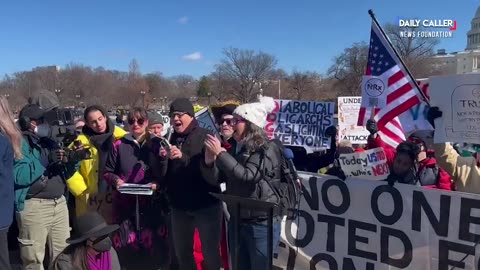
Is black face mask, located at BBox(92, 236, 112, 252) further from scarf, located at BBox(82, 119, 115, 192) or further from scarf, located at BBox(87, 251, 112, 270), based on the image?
scarf, located at BBox(82, 119, 115, 192)

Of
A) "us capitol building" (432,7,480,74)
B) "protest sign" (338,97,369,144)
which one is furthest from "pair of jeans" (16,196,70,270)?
"us capitol building" (432,7,480,74)

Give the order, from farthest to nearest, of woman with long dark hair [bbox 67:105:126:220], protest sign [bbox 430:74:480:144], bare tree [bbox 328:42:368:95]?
bare tree [bbox 328:42:368:95] → woman with long dark hair [bbox 67:105:126:220] → protest sign [bbox 430:74:480:144]

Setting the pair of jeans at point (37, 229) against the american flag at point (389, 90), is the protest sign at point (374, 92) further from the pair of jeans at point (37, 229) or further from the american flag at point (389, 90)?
the pair of jeans at point (37, 229)

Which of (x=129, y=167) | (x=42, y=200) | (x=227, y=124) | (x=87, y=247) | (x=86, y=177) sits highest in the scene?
(x=227, y=124)

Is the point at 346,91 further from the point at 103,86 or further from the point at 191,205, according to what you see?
the point at 191,205

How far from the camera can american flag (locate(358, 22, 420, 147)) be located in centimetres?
470

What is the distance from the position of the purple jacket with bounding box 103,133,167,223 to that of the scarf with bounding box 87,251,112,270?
1073 mm

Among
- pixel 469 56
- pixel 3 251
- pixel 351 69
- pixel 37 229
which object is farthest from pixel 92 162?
pixel 469 56

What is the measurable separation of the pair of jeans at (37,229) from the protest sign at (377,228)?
1.88m

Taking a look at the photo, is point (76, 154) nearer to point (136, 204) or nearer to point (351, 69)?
point (136, 204)

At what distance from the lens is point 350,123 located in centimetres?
780

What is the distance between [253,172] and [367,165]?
1.20 m

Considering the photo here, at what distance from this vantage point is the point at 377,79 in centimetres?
495

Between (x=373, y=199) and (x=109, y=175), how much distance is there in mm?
2164
